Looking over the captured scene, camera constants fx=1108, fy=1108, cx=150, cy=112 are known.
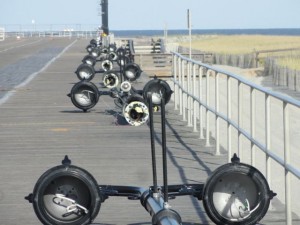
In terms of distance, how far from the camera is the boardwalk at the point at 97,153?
1091 cm

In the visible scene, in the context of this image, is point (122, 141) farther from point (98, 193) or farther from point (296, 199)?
point (98, 193)

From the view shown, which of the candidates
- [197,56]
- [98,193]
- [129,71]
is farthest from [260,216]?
[197,56]

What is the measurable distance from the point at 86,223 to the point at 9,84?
25541 millimetres

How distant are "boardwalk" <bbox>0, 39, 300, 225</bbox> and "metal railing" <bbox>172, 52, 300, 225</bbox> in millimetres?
395

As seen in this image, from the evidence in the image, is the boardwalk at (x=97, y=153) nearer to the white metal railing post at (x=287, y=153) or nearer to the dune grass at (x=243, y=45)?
the white metal railing post at (x=287, y=153)

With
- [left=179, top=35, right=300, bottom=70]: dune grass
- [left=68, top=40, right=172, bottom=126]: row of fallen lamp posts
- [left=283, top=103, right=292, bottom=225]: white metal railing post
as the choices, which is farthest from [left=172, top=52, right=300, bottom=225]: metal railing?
[left=179, top=35, right=300, bottom=70]: dune grass

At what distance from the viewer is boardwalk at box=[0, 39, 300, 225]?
10914 mm

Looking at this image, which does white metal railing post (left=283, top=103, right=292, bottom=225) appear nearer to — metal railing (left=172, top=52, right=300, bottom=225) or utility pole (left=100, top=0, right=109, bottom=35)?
metal railing (left=172, top=52, right=300, bottom=225)

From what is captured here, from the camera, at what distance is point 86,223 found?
839cm

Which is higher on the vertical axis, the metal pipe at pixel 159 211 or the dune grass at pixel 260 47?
the metal pipe at pixel 159 211

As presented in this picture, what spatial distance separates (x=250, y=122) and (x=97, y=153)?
14.6 feet

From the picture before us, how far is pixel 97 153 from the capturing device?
621 inches

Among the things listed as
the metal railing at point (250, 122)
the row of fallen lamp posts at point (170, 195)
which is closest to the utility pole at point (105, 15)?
the metal railing at point (250, 122)

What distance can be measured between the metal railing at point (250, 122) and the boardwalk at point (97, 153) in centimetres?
39
